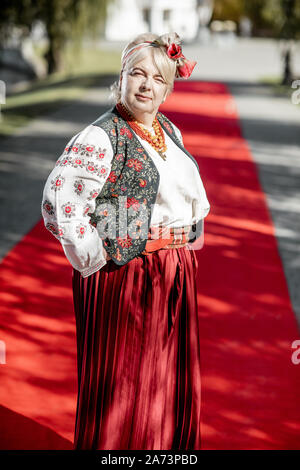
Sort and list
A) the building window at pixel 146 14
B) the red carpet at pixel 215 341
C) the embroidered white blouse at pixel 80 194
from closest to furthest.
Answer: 1. the embroidered white blouse at pixel 80 194
2. the red carpet at pixel 215 341
3. the building window at pixel 146 14

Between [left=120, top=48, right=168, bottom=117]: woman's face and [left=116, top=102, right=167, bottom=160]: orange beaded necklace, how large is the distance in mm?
26

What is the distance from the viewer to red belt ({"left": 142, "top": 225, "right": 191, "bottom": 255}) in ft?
6.31

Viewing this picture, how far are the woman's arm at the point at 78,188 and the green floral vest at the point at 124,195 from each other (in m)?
0.05

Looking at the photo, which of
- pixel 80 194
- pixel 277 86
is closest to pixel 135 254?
pixel 80 194

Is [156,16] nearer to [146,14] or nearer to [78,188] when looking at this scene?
[146,14]

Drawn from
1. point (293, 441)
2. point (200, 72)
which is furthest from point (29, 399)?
point (200, 72)

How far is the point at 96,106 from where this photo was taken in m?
12.5

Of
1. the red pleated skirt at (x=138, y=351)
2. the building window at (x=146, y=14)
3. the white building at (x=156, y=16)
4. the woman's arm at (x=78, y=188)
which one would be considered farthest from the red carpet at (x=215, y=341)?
the white building at (x=156, y=16)

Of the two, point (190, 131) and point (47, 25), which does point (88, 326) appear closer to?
point (190, 131)

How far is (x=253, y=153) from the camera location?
8844 millimetres

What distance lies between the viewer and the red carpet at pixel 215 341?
2660 mm

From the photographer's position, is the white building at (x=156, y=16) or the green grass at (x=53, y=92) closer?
the green grass at (x=53, y=92)

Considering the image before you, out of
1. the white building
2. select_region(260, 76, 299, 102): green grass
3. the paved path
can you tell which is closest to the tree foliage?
the paved path

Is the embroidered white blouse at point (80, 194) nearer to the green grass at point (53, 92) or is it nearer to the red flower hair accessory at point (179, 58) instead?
the red flower hair accessory at point (179, 58)
